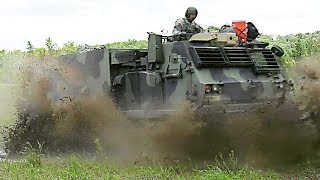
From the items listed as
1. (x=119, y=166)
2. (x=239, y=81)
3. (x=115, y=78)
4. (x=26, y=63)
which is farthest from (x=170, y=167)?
(x=26, y=63)

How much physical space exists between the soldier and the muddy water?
76.7 inches

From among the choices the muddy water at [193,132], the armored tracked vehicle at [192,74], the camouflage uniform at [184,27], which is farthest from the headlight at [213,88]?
the camouflage uniform at [184,27]

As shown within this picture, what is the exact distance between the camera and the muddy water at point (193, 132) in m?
9.30

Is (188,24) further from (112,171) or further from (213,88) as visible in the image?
(112,171)

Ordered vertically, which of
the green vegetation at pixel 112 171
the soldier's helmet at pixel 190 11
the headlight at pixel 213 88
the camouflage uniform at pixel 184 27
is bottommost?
the green vegetation at pixel 112 171

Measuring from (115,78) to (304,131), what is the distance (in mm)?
3869

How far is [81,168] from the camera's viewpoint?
893 centimetres

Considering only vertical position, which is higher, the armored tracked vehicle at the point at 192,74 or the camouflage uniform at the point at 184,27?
the camouflage uniform at the point at 184,27

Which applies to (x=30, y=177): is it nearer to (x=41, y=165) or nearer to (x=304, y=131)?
(x=41, y=165)

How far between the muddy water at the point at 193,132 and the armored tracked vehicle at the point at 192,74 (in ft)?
0.92

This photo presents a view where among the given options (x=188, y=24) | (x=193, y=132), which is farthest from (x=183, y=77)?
(x=188, y=24)

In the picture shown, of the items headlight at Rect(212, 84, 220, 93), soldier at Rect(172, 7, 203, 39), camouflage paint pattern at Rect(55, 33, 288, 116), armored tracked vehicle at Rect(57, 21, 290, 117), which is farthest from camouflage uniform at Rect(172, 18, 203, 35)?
headlight at Rect(212, 84, 220, 93)

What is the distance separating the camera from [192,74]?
9922 mm

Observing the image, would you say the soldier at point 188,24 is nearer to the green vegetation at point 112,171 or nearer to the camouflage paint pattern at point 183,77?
the camouflage paint pattern at point 183,77
